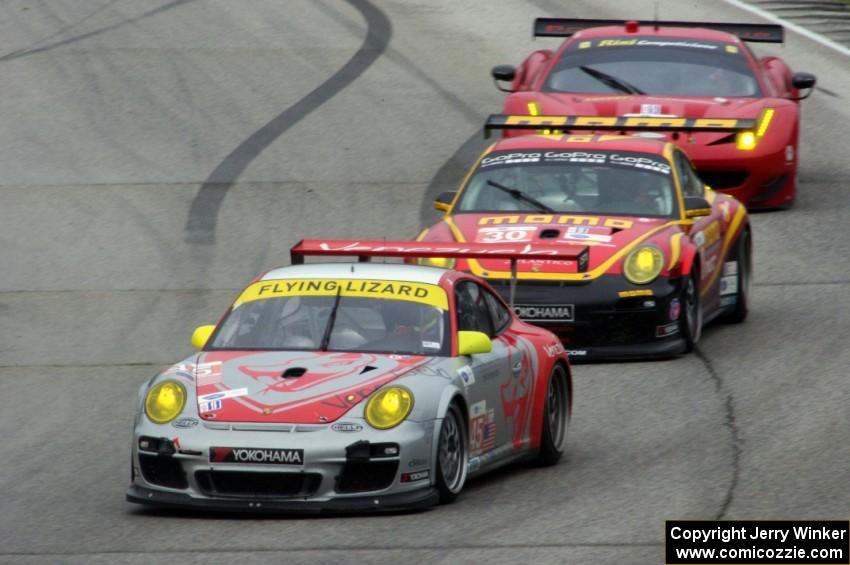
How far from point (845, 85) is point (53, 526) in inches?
615

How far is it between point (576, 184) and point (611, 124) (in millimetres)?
1702

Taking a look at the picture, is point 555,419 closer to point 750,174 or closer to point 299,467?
point 299,467

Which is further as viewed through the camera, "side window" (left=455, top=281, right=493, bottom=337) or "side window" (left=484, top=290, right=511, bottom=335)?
"side window" (left=484, top=290, right=511, bottom=335)

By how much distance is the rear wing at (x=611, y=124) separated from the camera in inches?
581

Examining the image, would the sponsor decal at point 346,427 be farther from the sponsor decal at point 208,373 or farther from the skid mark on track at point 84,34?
the skid mark on track at point 84,34

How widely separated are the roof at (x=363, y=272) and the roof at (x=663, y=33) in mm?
8510

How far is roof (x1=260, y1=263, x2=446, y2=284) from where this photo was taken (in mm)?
9688

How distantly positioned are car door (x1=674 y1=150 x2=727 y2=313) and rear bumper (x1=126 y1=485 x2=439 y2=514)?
197 inches

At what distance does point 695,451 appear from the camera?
32.2ft

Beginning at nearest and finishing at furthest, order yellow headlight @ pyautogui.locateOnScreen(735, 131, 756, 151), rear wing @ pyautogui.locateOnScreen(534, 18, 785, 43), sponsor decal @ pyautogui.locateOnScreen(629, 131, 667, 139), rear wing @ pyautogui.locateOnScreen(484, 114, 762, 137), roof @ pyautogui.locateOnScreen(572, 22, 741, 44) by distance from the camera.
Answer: rear wing @ pyautogui.locateOnScreen(484, 114, 762, 137) → sponsor decal @ pyautogui.locateOnScreen(629, 131, 667, 139) → yellow headlight @ pyautogui.locateOnScreen(735, 131, 756, 151) → roof @ pyautogui.locateOnScreen(572, 22, 741, 44) → rear wing @ pyautogui.locateOnScreen(534, 18, 785, 43)

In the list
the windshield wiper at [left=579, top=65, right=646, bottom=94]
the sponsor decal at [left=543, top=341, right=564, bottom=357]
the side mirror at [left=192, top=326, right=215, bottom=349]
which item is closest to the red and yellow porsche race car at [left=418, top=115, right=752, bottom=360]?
the sponsor decal at [left=543, top=341, right=564, bottom=357]

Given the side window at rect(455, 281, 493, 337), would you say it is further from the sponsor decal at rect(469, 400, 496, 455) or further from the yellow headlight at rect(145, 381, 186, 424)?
the yellow headlight at rect(145, 381, 186, 424)

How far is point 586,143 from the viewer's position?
544 inches

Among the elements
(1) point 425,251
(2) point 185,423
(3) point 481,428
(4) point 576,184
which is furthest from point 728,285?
(2) point 185,423
